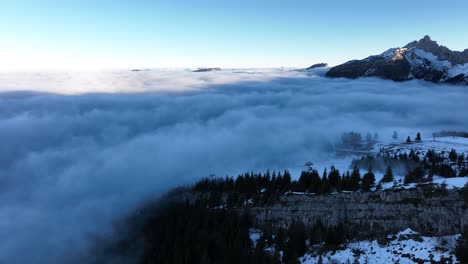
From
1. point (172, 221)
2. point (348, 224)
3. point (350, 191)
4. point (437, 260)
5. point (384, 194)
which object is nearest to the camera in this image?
point (437, 260)

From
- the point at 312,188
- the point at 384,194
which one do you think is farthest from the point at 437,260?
the point at 312,188

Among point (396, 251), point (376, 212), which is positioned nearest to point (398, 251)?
point (396, 251)

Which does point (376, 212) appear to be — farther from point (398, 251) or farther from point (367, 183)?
point (398, 251)

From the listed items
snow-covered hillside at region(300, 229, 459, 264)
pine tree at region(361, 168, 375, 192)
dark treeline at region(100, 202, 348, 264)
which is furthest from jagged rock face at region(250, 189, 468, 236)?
dark treeline at region(100, 202, 348, 264)

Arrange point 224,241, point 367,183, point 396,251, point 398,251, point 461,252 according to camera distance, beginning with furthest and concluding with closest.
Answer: point 367,183 → point 224,241 → point 396,251 → point 398,251 → point 461,252

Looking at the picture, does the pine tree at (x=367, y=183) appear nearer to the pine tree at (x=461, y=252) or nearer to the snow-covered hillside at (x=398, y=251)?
the snow-covered hillside at (x=398, y=251)

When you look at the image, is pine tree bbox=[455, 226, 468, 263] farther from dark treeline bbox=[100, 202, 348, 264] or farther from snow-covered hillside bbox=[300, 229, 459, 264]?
dark treeline bbox=[100, 202, 348, 264]

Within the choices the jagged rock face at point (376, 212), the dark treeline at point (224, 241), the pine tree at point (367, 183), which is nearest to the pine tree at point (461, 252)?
the jagged rock face at point (376, 212)

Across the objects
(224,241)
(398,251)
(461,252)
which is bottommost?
(224,241)

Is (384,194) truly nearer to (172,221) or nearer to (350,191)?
(350,191)
